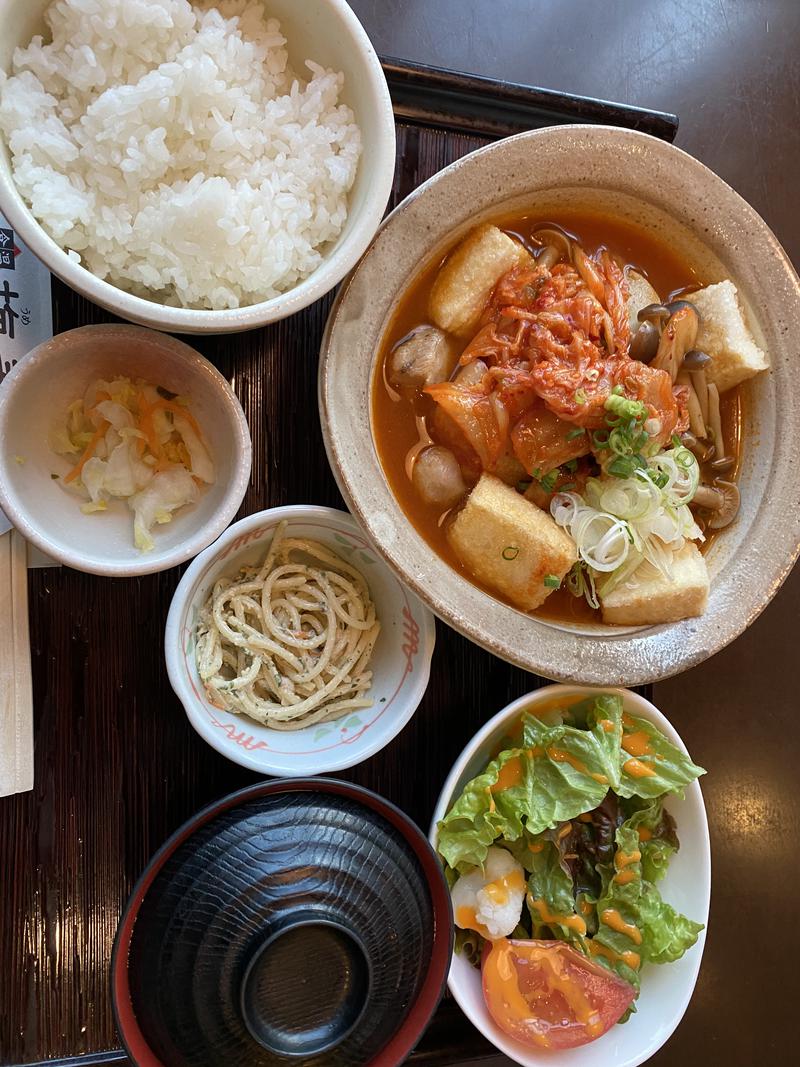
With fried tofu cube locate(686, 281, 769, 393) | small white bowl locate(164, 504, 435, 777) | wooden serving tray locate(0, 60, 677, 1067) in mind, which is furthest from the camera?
fried tofu cube locate(686, 281, 769, 393)

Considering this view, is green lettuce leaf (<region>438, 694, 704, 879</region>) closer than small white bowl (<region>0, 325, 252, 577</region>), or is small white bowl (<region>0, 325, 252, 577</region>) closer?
small white bowl (<region>0, 325, 252, 577</region>)

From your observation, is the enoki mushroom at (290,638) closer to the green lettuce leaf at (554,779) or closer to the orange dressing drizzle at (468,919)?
the green lettuce leaf at (554,779)

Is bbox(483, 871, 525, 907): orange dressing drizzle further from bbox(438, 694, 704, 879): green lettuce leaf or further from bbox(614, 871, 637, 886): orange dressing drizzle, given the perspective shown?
bbox(614, 871, 637, 886): orange dressing drizzle

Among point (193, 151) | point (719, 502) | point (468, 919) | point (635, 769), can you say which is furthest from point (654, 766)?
point (193, 151)

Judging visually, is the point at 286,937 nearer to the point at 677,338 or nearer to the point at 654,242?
the point at 677,338

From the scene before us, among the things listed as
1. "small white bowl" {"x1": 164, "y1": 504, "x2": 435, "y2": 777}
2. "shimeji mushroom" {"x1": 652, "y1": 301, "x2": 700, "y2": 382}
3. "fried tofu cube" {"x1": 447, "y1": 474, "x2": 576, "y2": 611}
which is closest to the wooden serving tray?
"small white bowl" {"x1": 164, "y1": 504, "x2": 435, "y2": 777}

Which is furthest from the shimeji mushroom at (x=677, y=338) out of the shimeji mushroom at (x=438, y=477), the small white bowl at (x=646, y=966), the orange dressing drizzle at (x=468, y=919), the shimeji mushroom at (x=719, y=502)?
the orange dressing drizzle at (x=468, y=919)

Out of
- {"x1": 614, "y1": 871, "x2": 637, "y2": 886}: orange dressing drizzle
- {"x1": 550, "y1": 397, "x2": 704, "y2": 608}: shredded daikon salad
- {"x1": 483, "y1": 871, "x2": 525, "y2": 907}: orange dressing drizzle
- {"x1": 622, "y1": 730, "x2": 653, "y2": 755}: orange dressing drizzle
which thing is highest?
{"x1": 550, "y1": 397, "x2": 704, "y2": 608}: shredded daikon salad
